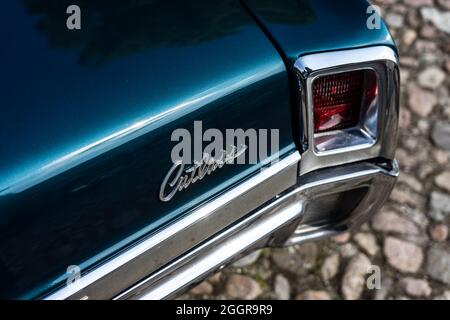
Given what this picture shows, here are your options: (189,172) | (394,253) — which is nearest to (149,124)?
(189,172)

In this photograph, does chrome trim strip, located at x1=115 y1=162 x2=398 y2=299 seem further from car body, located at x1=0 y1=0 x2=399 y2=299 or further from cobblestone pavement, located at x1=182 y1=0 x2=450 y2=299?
cobblestone pavement, located at x1=182 y1=0 x2=450 y2=299

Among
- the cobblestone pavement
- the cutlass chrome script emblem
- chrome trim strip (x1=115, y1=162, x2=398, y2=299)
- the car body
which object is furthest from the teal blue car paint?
the cobblestone pavement

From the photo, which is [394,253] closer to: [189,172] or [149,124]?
[189,172]

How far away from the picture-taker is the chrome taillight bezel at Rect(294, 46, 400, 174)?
165cm

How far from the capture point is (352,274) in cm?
255

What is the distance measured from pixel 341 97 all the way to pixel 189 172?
55cm

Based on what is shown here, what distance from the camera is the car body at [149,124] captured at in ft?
4.70

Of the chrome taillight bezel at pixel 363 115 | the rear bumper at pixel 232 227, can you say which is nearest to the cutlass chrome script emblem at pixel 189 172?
the rear bumper at pixel 232 227

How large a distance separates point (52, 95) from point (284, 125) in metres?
0.70

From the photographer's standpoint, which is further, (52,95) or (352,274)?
(352,274)

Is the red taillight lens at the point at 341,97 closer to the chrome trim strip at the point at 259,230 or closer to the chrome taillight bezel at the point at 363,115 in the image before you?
the chrome taillight bezel at the point at 363,115

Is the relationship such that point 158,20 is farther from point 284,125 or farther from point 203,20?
point 284,125
